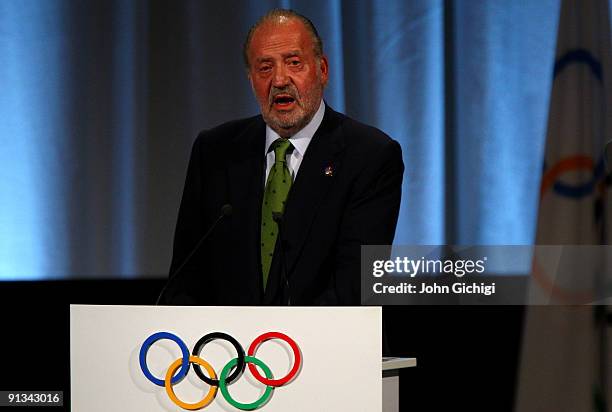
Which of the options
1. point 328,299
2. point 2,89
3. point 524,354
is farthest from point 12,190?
point 524,354

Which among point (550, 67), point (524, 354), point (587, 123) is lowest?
point (524, 354)

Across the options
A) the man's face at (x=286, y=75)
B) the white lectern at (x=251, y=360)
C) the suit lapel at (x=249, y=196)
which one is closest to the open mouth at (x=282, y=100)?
the man's face at (x=286, y=75)

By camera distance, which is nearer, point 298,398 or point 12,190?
point 298,398

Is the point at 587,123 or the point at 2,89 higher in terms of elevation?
the point at 2,89

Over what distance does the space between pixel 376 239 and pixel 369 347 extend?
3.21 ft

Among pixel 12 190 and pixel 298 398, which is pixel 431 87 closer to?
pixel 12 190

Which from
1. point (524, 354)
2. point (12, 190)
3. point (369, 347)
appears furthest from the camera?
point (12, 190)

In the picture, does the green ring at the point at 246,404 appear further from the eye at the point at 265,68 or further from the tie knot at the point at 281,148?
the eye at the point at 265,68

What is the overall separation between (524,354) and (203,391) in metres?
1.71

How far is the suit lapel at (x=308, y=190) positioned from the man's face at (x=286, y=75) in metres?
0.10

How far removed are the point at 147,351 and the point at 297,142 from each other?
47.0 inches

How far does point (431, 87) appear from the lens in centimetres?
367

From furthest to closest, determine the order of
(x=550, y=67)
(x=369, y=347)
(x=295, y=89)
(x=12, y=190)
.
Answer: (x=12, y=190)
(x=550, y=67)
(x=295, y=89)
(x=369, y=347)

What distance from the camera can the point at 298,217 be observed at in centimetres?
281
